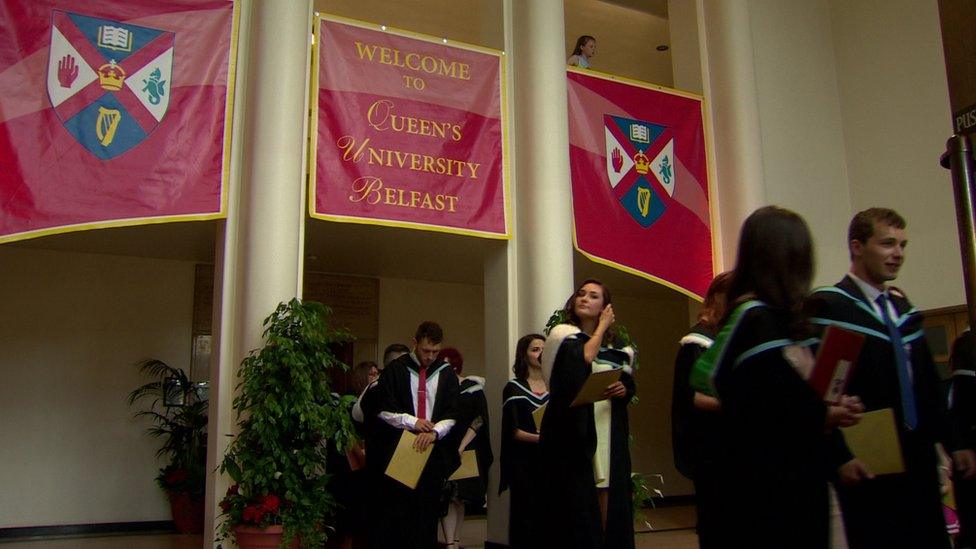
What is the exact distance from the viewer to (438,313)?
1135 centimetres

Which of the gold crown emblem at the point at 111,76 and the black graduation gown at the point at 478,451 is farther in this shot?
the black graduation gown at the point at 478,451

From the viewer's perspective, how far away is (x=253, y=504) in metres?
5.65

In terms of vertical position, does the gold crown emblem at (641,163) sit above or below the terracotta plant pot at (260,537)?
above

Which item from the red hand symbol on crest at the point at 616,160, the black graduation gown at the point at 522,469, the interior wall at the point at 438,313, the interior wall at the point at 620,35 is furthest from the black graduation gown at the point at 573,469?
the interior wall at the point at 620,35

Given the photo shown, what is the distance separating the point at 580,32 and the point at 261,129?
6.43m

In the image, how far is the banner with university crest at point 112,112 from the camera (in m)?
5.82

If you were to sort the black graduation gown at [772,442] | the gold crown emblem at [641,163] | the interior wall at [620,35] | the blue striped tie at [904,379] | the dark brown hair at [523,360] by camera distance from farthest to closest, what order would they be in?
the interior wall at [620,35] < the gold crown emblem at [641,163] < the dark brown hair at [523,360] < the blue striped tie at [904,379] < the black graduation gown at [772,442]

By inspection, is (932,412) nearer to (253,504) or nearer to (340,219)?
(253,504)

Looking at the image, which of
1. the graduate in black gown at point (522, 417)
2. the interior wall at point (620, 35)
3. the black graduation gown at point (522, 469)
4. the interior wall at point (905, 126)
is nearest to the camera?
the black graduation gown at point (522, 469)

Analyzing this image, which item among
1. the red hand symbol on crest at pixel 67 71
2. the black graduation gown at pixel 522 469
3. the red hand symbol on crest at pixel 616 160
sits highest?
the red hand symbol on crest at pixel 67 71

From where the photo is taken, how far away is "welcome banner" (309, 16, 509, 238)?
22.3 ft

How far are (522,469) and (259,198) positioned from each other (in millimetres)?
2905

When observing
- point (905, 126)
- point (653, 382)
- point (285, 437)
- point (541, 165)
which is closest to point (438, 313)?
point (653, 382)

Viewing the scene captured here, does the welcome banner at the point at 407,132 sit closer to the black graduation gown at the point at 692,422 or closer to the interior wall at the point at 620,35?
the black graduation gown at the point at 692,422
